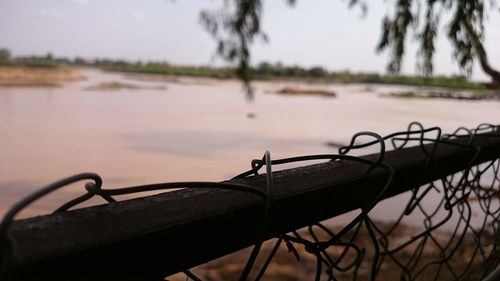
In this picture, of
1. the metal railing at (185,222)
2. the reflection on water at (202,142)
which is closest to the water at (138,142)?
the reflection on water at (202,142)

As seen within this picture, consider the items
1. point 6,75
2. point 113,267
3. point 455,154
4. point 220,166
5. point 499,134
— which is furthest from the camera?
point 6,75

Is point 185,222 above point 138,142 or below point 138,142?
above

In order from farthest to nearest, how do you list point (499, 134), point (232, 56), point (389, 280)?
point (389, 280) < point (232, 56) < point (499, 134)

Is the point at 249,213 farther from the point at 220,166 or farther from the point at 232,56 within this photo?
the point at 220,166

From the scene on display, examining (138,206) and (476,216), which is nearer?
(138,206)

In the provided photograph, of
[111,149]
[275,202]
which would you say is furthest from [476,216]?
[111,149]

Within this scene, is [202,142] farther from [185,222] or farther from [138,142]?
[185,222]

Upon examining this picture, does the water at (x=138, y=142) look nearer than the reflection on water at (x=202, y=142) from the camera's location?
Yes

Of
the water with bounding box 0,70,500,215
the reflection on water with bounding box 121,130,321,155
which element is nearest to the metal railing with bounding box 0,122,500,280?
the water with bounding box 0,70,500,215

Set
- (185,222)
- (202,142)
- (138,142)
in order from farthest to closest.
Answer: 1. (202,142)
2. (138,142)
3. (185,222)

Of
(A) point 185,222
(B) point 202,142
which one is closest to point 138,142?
(B) point 202,142

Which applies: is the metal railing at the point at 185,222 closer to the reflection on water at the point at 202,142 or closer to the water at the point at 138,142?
the water at the point at 138,142

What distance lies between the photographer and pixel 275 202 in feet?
1.29

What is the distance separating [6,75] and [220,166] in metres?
23.1
